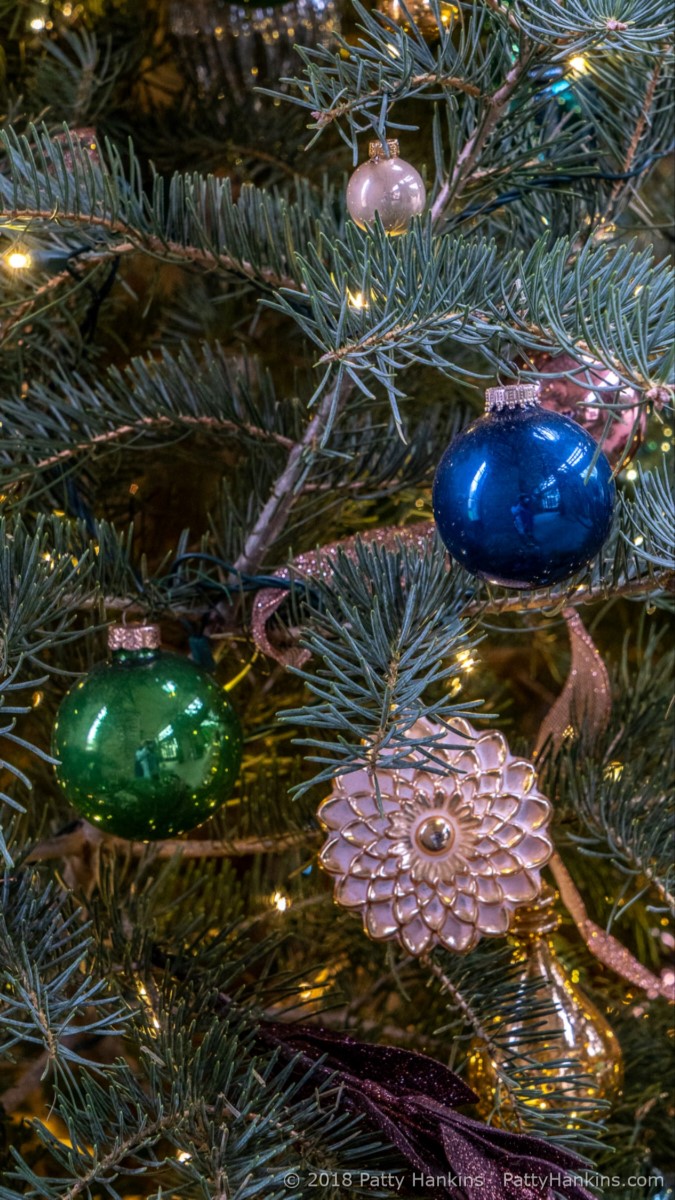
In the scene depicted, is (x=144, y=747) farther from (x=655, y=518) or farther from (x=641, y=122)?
(x=641, y=122)

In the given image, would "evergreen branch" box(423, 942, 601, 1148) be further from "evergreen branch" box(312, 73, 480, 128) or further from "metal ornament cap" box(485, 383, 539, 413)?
"evergreen branch" box(312, 73, 480, 128)

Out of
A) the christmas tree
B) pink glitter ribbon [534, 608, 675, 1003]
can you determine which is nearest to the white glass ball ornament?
the christmas tree

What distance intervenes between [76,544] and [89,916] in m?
0.19

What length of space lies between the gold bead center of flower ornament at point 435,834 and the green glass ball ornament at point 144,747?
0.31 feet

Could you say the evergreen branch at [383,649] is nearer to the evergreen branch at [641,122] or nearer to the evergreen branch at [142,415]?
the evergreen branch at [142,415]

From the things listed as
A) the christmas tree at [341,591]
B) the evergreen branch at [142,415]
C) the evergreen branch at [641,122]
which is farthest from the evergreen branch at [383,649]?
the evergreen branch at [641,122]

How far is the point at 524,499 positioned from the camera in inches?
13.5

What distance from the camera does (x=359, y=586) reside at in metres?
0.41

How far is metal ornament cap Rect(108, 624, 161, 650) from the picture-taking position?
46cm

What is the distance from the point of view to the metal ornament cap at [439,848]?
47cm

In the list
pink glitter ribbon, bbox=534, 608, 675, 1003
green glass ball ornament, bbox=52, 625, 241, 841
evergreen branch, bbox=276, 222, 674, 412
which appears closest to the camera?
evergreen branch, bbox=276, 222, 674, 412

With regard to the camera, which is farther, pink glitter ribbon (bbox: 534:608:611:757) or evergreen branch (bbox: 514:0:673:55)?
pink glitter ribbon (bbox: 534:608:611:757)

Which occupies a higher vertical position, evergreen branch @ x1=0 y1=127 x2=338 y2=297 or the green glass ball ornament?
evergreen branch @ x1=0 y1=127 x2=338 y2=297

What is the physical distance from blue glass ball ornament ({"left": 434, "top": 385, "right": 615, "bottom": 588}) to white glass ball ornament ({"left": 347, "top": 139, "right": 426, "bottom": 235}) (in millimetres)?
94
